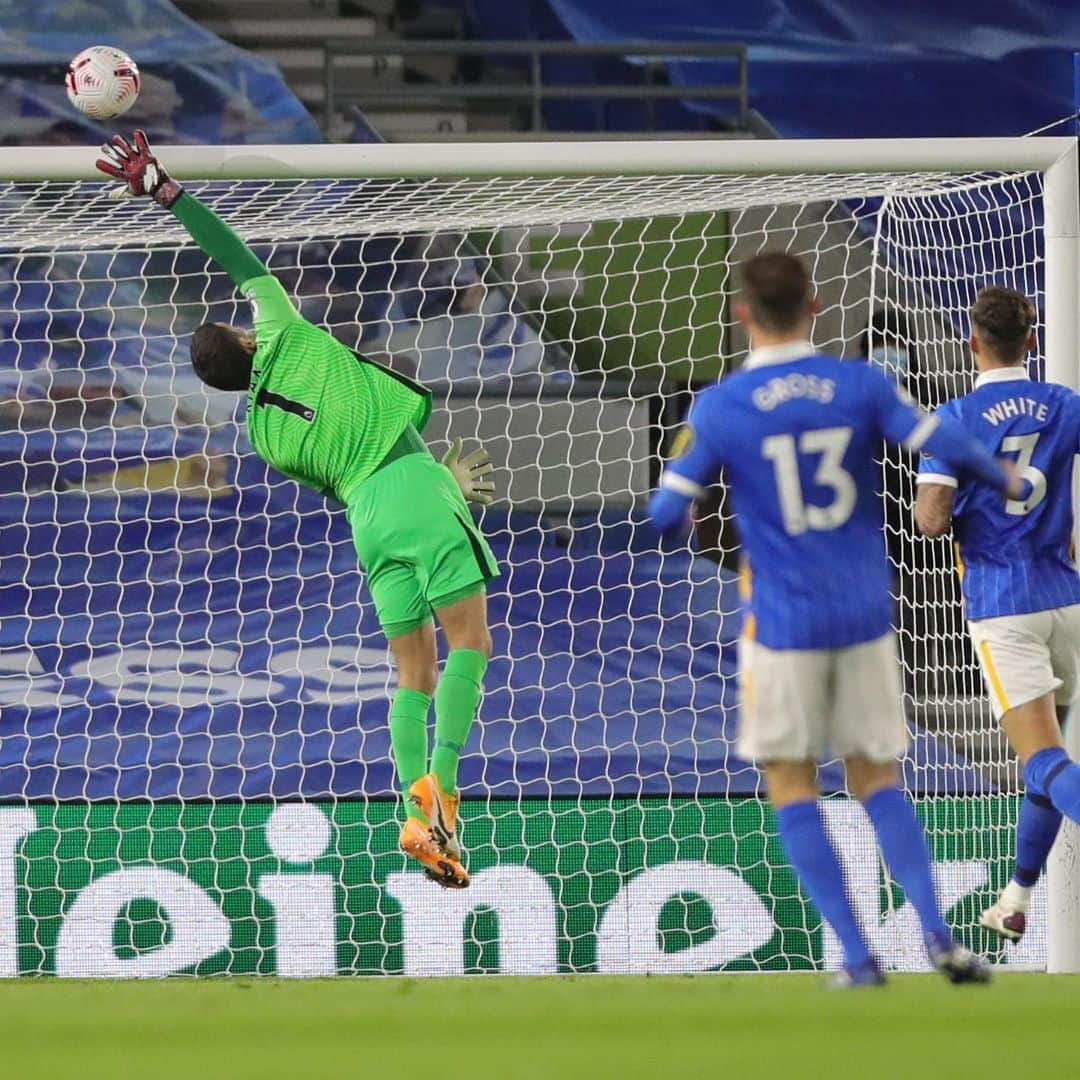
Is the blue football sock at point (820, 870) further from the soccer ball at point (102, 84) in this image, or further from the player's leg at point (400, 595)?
the soccer ball at point (102, 84)

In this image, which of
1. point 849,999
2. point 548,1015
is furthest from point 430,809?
point 849,999

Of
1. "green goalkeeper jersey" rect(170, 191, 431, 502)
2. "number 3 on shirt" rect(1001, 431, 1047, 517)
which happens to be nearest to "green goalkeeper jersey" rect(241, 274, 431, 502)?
"green goalkeeper jersey" rect(170, 191, 431, 502)

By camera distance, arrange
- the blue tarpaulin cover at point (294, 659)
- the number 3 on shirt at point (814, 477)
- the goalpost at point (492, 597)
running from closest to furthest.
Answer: the number 3 on shirt at point (814, 477) → the goalpost at point (492, 597) → the blue tarpaulin cover at point (294, 659)

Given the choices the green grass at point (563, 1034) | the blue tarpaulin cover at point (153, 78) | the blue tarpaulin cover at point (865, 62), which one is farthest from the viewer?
the blue tarpaulin cover at point (865, 62)

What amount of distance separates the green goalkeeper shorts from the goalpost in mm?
1086

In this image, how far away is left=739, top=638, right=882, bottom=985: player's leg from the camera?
3787 millimetres

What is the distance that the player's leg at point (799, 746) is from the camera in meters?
3.79

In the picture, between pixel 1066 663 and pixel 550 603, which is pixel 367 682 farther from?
pixel 1066 663

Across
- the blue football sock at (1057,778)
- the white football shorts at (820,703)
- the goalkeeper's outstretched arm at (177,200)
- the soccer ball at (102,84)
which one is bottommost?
the blue football sock at (1057,778)

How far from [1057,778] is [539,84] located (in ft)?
20.3

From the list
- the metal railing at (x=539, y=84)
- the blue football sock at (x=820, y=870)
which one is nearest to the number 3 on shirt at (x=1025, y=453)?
the blue football sock at (x=820, y=870)

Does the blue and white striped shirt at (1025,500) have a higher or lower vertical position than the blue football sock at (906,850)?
higher

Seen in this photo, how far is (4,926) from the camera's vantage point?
6531 mm

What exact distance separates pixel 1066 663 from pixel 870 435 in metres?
1.35
